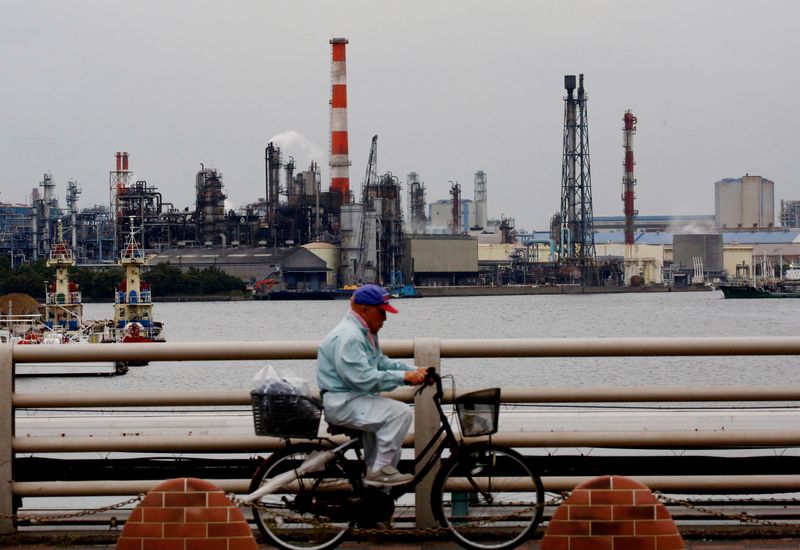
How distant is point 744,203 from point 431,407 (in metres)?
183

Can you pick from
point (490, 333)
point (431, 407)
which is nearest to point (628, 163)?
point (490, 333)

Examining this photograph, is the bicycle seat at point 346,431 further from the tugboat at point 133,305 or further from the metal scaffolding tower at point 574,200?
the metal scaffolding tower at point 574,200

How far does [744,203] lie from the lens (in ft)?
602

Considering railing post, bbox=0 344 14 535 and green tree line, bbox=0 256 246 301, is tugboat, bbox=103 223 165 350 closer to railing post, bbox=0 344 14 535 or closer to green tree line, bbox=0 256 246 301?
railing post, bbox=0 344 14 535

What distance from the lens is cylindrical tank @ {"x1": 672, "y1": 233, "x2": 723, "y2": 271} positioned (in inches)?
5915

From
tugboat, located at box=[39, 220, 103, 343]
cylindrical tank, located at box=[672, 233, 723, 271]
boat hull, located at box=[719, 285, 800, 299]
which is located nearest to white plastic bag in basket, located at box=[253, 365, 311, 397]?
tugboat, located at box=[39, 220, 103, 343]

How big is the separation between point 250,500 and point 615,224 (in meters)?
196

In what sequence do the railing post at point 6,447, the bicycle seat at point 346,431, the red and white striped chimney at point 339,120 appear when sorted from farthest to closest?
the red and white striped chimney at point 339,120
the railing post at point 6,447
the bicycle seat at point 346,431

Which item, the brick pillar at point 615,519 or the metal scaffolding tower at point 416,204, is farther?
the metal scaffolding tower at point 416,204

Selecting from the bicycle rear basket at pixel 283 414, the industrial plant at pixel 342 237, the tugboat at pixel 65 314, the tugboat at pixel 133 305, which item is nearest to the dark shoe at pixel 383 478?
the bicycle rear basket at pixel 283 414

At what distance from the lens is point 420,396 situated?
5.94m

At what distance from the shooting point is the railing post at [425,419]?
5.87 meters

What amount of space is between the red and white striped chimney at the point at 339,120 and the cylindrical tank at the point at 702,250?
54312 mm

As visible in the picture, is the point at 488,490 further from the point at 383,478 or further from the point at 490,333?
the point at 490,333
